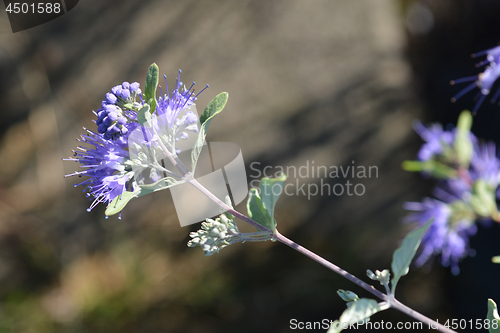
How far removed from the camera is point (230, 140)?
2.61 m

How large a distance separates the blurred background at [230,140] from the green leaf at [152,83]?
169 cm

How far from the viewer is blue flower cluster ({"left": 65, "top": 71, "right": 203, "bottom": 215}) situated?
32.3 inches

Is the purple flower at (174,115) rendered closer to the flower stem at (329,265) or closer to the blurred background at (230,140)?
the flower stem at (329,265)

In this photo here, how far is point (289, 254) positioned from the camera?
250cm

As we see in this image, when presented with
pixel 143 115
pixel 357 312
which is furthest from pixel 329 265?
pixel 143 115

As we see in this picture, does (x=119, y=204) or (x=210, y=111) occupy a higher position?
(x=210, y=111)

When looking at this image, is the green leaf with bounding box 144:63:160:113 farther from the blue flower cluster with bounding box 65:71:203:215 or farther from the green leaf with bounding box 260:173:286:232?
the green leaf with bounding box 260:173:286:232

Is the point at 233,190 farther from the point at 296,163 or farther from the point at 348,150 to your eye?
the point at 348,150

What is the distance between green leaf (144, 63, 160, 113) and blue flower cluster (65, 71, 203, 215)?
44mm

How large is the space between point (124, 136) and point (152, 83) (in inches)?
5.7

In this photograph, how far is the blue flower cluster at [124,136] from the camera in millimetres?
820

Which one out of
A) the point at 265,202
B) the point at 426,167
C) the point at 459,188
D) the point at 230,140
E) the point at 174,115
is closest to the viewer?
the point at 426,167

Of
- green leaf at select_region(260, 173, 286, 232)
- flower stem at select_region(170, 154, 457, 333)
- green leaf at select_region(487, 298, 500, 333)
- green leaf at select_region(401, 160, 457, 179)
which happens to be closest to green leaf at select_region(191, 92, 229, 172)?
flower stem at select_region(170, 154, 457, 333)

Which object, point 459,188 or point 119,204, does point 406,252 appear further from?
point 119,204
